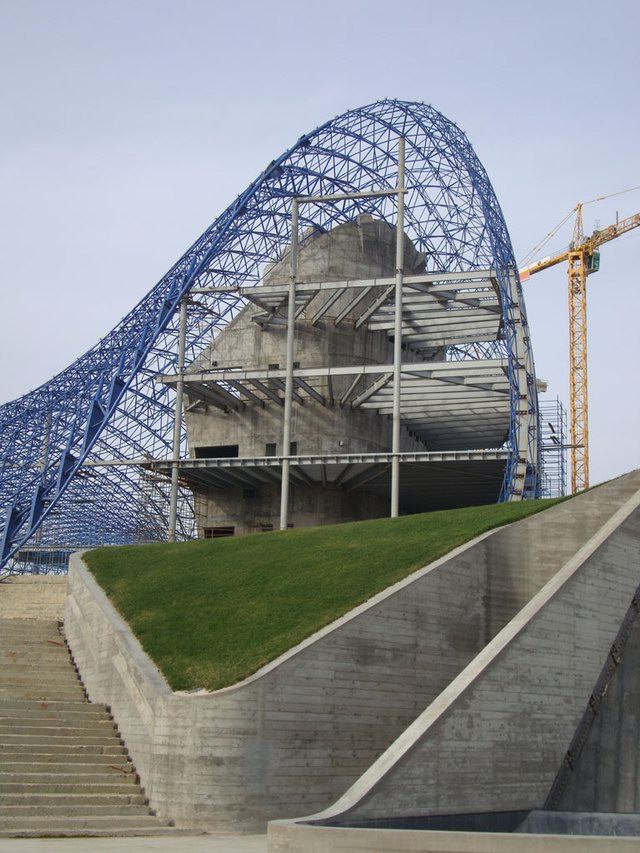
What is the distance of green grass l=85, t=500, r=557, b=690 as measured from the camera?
2208cm

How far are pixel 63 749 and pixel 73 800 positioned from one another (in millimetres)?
2091

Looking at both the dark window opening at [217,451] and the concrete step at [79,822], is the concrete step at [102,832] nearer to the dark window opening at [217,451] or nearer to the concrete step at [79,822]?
the concrete step at [79,822]

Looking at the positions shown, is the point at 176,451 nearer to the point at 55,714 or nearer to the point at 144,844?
the point at 55,714

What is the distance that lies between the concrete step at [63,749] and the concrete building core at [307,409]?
24687mm

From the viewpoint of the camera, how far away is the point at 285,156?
4925 centimetres

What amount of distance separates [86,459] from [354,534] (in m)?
20.9

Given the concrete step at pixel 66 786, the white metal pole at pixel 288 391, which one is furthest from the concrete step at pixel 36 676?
the white metal pole at pixel 288 391

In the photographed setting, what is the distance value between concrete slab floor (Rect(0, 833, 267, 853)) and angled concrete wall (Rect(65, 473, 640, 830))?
0.86m

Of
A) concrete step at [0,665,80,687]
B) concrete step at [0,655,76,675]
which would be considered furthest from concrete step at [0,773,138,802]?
concrete step at [0,655,76,675]

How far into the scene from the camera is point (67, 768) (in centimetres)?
2066

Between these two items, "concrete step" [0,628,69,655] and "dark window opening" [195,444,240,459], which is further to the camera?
"dark window opening" [195,444,240,459]

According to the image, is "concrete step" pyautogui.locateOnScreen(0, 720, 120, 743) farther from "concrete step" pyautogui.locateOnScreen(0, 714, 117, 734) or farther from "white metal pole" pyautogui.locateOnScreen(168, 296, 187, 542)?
"white metal pole" pyautogui.locateOnScreen(168, 296, 187, 542)

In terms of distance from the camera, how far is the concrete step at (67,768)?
20141 mm

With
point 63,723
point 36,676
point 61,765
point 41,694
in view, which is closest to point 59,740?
point 63,723
